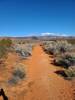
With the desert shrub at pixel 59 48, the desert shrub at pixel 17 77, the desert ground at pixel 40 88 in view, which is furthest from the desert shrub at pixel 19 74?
the desert shrub at pixel 59 48

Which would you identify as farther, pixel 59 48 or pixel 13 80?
pixel 59 48


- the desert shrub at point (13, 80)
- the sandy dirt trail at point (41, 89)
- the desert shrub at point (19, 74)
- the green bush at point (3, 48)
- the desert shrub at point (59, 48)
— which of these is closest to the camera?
the sandy dirt trail at point (41, 89)

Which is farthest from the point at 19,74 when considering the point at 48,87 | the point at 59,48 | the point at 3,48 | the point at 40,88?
the point at 59,48

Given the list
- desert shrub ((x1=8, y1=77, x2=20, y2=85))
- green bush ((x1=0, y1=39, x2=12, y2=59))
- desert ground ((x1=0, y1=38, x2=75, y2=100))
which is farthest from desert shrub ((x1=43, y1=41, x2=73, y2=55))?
desert shrub ((x1=8, y1=77, x2=20, y2=85))

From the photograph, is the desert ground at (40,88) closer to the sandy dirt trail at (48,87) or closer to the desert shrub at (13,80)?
the sandy dirt trail at (48,87)

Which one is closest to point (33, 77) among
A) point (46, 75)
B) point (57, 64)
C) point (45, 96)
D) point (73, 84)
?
point (46, 75)

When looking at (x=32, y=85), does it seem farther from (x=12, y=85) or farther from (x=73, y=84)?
(x=73, y=84)

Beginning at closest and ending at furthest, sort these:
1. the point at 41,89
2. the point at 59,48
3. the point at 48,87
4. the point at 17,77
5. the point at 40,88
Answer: the point at 41,89 → the point at 40,88 → the point at 48,87 → the point at 17,77 → the point at 59,48

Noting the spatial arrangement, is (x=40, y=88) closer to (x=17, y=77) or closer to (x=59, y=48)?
(x=17, y=77)

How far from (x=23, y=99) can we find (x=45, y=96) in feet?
4.10

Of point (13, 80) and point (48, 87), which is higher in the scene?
point (13, 80)

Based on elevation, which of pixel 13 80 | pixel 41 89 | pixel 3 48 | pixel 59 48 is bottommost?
pixel 41 89

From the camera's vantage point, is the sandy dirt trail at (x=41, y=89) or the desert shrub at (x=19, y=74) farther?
the desert shrub at (x=19, y=74)

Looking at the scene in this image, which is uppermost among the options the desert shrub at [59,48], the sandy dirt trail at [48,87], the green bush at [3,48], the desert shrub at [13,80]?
the green bush at [3,48]
